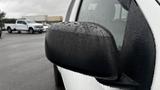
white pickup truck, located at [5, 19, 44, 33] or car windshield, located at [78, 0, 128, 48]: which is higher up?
car windshield, located at [78, 0, 128, 48]

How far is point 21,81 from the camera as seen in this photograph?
748 centimetres

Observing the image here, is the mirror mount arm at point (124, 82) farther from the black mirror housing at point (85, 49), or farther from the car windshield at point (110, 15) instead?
the car windshield at point (110, 15)

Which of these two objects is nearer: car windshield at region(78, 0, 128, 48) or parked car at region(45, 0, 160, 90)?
parked car at region(45, 0, 160, 90)

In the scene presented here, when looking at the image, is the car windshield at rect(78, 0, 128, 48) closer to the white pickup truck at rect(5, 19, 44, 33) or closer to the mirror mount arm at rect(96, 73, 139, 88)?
the mirror mount arm at rect(96, 73, 139, 88)

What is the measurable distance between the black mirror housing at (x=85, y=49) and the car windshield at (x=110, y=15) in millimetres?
419

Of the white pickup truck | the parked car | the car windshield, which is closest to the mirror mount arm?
the parked car

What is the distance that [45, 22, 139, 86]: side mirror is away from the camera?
4.61 feet

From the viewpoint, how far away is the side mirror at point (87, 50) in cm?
141

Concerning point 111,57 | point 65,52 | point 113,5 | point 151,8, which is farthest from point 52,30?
point 113,5

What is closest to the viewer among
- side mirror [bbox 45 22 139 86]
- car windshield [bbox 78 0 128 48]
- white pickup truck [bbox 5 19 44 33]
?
side mirror [bbox 45 22 139 86]

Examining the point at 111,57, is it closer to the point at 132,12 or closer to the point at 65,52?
the point at 65,52

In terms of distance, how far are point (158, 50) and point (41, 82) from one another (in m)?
5.86

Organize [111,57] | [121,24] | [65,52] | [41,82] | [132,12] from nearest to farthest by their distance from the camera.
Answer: [111,57] → [65,52] → [132,12] → [121,24] → [41,82]

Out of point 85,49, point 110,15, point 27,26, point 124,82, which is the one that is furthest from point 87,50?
point 27,26
